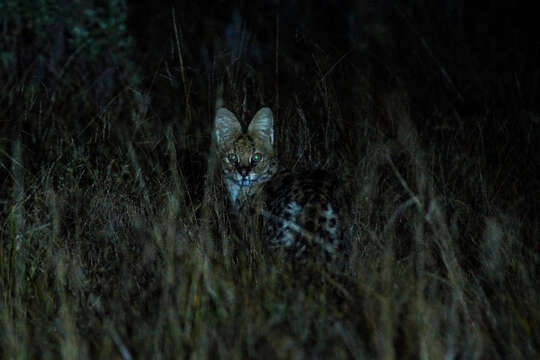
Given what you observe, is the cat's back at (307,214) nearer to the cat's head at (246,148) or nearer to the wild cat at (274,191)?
the wild cat at (274,191)

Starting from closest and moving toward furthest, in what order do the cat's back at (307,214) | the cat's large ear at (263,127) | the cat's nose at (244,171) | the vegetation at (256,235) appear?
Result: 1. the vegetation at (256,235)
2. the cat's back at (307,214)
3. the cat's nose at (244,171)
4. the cat's large ear at (263,127)

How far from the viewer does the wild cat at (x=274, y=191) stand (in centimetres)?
315

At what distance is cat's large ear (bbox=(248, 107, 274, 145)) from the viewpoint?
4.27 m

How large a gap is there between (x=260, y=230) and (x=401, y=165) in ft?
3.97

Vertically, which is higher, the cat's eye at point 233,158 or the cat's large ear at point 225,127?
the cat's large ear at point 225,127

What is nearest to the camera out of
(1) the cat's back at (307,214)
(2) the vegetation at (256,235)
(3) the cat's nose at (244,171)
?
(2) the vegetation at (256,235)

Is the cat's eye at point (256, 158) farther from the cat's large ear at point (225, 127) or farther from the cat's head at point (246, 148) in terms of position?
the cat's large ear at point (225, 127)

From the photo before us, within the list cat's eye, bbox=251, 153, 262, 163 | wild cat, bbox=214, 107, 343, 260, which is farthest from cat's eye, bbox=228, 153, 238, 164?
cat's eye, bbox=251, 153, 262, 163

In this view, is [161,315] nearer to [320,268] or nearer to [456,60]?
[320,268]

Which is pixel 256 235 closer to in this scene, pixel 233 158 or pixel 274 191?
pixel 274 191

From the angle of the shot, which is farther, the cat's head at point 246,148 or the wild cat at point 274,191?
the cat's head at point 246,148

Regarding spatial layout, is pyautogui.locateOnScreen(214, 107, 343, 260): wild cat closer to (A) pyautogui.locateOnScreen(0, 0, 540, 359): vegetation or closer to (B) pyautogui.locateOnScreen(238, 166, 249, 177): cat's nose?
(B) pyautogui.locateOnScreen(238, 166, 249, 177): cat's nose

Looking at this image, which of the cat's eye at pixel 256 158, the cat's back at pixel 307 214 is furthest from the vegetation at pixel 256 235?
the cat's eye at pixel 256 158

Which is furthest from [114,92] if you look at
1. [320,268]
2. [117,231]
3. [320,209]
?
[320,268]
